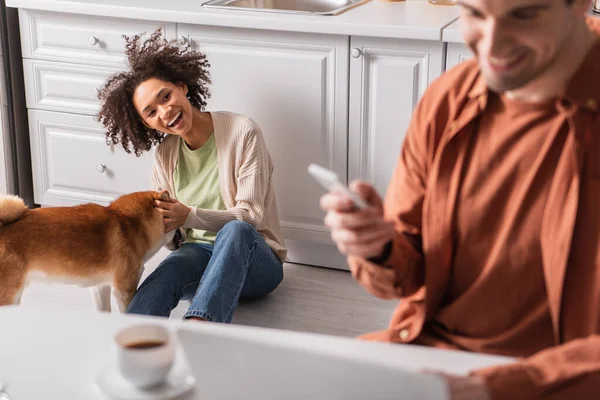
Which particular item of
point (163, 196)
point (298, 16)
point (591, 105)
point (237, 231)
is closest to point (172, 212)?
point (163, 196)

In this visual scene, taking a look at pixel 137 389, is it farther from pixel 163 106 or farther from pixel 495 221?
pixel 163 106

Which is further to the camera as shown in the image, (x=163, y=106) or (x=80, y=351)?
(x=163, y=106)

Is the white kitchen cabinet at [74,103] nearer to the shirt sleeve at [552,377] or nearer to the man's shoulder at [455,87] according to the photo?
the man's shoulder at [455,87]

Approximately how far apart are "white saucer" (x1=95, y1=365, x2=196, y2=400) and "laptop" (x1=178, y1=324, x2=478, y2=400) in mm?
39

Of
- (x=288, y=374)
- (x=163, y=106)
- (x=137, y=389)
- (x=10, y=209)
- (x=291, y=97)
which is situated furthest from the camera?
(x=291, y=97)

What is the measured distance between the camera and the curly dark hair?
99.2 inches

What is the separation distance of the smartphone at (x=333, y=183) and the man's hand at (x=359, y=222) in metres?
0.02

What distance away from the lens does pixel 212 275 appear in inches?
92.0

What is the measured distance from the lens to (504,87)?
1.14 metres

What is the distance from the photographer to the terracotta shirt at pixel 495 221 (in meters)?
1.18

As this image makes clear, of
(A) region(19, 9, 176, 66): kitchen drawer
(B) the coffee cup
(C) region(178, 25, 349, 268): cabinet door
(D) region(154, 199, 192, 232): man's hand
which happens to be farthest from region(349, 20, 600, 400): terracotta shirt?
(A) region(19, 9, 176, 66): kitchen drawer

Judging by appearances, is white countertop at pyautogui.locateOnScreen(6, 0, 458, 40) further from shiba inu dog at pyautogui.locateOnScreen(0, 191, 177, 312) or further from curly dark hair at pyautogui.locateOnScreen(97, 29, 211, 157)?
shiba inu dog at pyautogui.locateOnScreen(0, 191, 177, 312)

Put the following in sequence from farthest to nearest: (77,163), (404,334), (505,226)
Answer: (77,163) → (404,334) → (505,226)

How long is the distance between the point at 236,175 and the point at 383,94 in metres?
0.51
